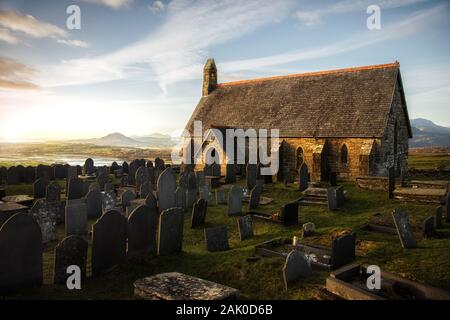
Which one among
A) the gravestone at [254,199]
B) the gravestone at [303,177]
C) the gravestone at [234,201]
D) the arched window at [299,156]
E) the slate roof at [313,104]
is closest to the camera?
the gravestone at [234,201]

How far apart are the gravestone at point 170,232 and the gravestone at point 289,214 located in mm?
4347

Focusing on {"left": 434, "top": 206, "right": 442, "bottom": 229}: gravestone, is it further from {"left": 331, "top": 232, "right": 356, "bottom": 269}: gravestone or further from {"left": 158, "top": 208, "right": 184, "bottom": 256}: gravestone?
{"left": 158, "top": 208, "right": 184, "bottom": 256}: gravestone

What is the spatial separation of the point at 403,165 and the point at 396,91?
6.20 m

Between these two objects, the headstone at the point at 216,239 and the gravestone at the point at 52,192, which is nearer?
the headstone at the point at 216,239

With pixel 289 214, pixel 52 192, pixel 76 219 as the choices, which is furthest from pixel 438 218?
pixel 52 192

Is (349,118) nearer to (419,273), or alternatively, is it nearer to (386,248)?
(386,248)

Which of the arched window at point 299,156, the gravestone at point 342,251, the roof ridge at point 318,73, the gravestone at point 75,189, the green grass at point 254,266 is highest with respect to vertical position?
the roof ridge at point 318,73

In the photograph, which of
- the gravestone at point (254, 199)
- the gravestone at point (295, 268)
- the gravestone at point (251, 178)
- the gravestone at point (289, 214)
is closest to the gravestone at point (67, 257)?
the gravestone at point (295, 268)

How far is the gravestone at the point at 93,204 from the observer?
13750 mm

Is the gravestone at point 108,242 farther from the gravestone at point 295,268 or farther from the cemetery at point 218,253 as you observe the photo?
the gravestone at point 295,268

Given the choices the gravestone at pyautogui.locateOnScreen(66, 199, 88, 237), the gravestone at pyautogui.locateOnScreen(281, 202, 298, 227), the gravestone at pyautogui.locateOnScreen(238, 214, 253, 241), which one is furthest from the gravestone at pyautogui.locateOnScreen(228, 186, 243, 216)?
the gravestone at pyautogui.locateOnScreen(66, 199, 88, 237)
